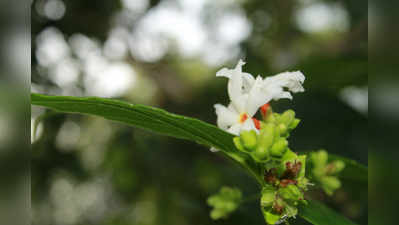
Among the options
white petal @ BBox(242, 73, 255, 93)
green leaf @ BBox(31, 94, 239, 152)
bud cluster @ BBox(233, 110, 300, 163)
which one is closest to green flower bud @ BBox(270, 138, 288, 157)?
bud cluster @ BBox(233, 110, 300, 163)

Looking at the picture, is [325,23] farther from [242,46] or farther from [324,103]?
[324,103]

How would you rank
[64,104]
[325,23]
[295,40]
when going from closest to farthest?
[64,104], [295,40], [325,23]

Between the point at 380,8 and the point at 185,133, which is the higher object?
the point at 185,133

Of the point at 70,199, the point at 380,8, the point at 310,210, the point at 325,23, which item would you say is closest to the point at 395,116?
the point at 380,8

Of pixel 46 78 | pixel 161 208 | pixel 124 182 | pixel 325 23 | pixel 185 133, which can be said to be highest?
pixel 325 23

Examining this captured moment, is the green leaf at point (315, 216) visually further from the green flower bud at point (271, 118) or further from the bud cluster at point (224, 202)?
the bud cluster at point (224, 202)

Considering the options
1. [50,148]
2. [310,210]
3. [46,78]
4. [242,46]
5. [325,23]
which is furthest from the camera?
[325,23]

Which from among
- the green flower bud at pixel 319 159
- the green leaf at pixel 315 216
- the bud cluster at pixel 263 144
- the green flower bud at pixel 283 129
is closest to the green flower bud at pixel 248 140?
the bud cluster at pixel 263 144
